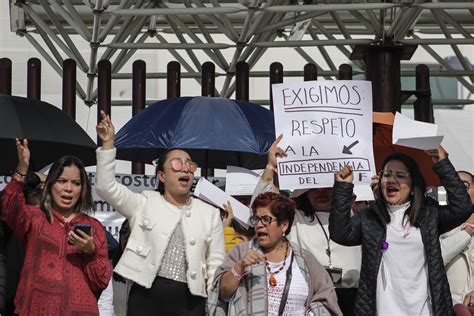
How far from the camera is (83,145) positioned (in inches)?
450

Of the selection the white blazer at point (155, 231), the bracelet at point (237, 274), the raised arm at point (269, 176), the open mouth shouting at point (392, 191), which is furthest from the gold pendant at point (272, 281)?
the open mouth shouting at point (392, 191)

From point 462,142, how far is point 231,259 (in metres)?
18.7

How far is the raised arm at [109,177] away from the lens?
30.6ft

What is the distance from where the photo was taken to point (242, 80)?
61.6 feet

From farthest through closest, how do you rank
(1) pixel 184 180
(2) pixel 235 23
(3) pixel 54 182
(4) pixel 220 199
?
(2) pixel 235 23 → (4) pixel 220 199 → (1) pixel 184 180 → (3) pixel 54 182

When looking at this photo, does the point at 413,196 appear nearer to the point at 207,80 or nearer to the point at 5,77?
the point at 5,77

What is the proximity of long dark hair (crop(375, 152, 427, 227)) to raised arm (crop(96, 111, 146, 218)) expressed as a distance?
5.15ft

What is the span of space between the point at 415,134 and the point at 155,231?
179 cm

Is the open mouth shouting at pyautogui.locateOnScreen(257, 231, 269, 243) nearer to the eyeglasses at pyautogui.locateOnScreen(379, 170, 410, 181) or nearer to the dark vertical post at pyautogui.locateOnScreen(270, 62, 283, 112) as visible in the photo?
the eyeglasses at pyautogui.locateOnScreen(379, 170, 410, 181)

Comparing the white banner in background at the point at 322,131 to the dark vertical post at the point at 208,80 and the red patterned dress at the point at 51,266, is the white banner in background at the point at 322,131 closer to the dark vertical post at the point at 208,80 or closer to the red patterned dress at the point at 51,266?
the red patterned dress at the point at 51,266

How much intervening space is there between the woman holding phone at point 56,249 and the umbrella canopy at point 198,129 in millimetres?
3146

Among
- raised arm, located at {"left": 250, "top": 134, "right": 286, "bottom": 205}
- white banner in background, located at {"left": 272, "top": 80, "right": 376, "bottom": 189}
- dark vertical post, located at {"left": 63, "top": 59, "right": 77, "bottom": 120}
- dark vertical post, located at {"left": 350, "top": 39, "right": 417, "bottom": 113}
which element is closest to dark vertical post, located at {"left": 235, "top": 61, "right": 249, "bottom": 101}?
dark vertical post, located at {"left": 350, "top": 39, "right": 417, "bottom": 113}

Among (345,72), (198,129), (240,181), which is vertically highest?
(345,72)

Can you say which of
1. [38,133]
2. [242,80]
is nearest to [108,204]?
[38,133]
